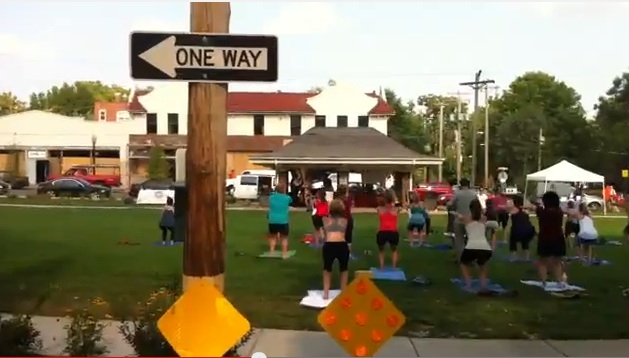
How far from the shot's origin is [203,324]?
5.39 meters

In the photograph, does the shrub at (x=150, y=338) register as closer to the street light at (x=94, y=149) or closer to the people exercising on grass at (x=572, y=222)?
the people exercising on grass at (x=572, y=222)

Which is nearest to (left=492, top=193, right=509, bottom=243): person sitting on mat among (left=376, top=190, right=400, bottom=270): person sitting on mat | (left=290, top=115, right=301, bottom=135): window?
(left=376, top=190, right=400, bottom=270): person sitting on mat

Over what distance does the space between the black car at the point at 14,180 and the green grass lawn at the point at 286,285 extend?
38.8 m

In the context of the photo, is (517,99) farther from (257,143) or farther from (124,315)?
(124,315)

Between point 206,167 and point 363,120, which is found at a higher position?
point 363,120

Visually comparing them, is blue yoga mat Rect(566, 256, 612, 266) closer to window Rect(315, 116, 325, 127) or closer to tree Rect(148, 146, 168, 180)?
tree Rect(148, 146, 168, 180)

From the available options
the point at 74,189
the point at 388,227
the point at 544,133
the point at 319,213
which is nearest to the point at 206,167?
the point at 388,227

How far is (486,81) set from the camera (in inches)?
2474

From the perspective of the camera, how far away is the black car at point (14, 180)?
197 ft

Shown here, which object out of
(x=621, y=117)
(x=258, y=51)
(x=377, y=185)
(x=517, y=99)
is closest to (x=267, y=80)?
(x=258, y=51)

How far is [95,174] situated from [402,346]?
57810 millimetres

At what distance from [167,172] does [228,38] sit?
54.6 meters

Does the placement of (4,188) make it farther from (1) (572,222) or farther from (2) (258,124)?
(1) (572,222)

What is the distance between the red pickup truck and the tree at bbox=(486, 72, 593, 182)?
28194mm
